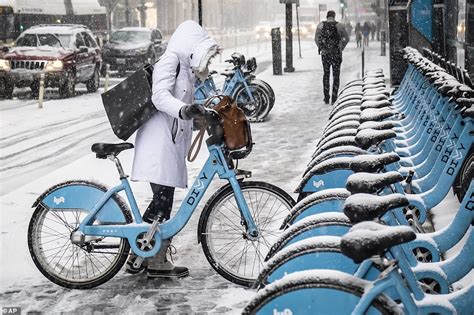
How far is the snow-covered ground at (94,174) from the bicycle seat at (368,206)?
2534 mm

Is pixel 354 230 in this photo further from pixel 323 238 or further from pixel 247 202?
pixel 247 202

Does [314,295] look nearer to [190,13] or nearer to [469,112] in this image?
[469,112]

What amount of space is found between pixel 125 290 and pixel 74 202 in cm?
73

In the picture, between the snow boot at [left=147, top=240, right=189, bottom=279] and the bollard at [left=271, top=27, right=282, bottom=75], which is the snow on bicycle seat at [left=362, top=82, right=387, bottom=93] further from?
the bollard at [left=271, top=27, right=282, bottom=75]

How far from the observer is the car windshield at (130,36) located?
32325 mm

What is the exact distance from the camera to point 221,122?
571 cm

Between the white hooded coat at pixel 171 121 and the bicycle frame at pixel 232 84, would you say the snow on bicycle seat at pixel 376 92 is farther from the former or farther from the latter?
the bicycle frame at pixel 232 84

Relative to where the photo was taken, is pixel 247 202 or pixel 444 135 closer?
pixel 247 202

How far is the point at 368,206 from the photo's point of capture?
9.86ft

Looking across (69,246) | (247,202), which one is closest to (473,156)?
(247,202)

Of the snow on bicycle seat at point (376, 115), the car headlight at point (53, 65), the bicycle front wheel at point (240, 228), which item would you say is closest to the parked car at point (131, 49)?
the car headlight at point (53, 65)

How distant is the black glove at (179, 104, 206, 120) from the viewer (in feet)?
18.2

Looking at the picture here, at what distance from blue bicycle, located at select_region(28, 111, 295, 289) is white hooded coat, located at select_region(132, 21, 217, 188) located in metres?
0.20

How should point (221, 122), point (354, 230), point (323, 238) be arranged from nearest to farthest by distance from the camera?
point (354, 230)
point (323, 238)
point (221, 122)
